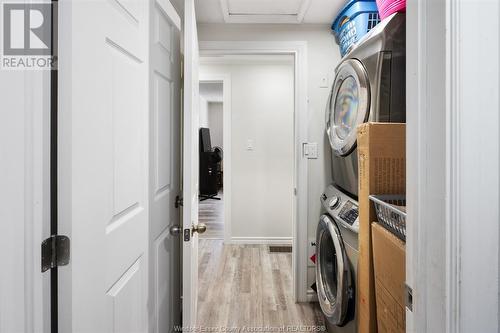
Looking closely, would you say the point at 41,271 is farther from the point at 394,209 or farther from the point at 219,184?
the point at 219,184

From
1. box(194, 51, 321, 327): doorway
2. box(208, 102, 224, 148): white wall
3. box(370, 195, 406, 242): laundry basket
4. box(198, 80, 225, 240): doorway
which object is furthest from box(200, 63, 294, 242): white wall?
box(208, 102, 224, 148): white wall

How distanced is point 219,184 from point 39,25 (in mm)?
6500

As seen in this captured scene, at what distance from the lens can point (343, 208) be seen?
150 cm

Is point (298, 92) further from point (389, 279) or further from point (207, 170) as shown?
point (207, 170)

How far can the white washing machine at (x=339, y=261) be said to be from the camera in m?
1.29


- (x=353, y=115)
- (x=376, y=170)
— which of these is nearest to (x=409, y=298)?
(x=376, y=170)

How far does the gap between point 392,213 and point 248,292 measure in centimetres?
182

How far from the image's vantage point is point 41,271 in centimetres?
61

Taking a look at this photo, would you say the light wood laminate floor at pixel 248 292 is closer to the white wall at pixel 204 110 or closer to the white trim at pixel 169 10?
the white trim at pixel 169 10

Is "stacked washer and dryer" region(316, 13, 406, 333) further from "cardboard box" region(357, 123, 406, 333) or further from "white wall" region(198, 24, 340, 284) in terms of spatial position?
"white wall" region(198, 24, 340, 284)

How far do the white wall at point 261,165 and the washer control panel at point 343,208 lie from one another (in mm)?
1696

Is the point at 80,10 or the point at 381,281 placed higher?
the point at 80,10

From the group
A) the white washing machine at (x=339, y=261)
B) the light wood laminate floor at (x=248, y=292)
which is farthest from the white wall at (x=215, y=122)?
the white washing machine at (x=339, y=261)

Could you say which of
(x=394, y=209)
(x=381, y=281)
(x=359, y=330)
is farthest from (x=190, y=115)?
(x=359, y=330)
